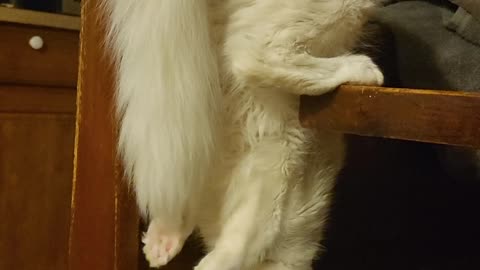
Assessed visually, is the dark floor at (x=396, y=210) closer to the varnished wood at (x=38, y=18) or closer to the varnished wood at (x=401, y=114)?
the varnished wood at (x=401, y=114)

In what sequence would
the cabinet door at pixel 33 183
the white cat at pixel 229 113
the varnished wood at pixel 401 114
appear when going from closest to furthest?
1. the varnished wood at pixel 401 114
2. the white cat at pixel 229 113
3. the cabinet door at pixel 33 183

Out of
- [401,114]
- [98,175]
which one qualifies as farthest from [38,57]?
[401,114]

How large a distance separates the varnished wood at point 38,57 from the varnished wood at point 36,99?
18 millimetres

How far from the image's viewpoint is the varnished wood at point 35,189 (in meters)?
1.61

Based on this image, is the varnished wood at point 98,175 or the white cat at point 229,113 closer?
the white cat at point 229,113

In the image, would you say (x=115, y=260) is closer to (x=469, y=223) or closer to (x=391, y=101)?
(x=391, y=101)

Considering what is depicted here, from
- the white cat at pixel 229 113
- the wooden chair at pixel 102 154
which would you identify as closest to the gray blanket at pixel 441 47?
the white cat at pixel 229 113

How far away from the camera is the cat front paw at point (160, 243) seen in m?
0.90

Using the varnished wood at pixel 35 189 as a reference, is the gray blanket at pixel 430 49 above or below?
above

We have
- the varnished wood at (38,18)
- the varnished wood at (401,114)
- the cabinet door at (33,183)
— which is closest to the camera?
the varnished wood at (401,114)

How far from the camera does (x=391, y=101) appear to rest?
69 centimetres

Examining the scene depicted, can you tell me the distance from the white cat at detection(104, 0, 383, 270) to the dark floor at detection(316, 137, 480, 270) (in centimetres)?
36

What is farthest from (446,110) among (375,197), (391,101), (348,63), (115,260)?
(375,197)

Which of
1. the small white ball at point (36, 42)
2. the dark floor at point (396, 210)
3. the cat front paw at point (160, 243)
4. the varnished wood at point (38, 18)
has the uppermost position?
the varnished wood at point (38, 18)
